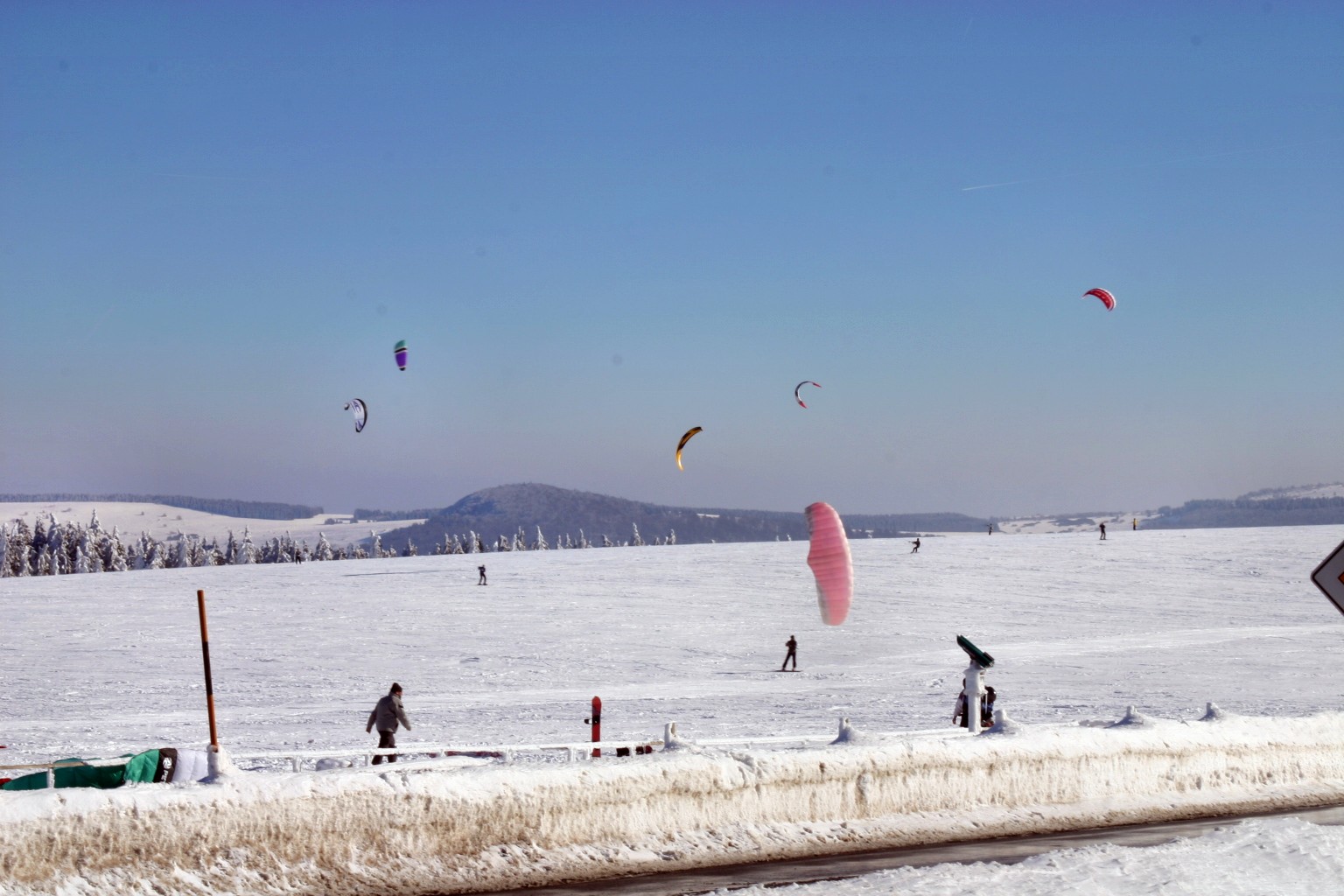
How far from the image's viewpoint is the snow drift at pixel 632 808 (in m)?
9.42

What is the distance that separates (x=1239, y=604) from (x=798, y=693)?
25168 millimetres

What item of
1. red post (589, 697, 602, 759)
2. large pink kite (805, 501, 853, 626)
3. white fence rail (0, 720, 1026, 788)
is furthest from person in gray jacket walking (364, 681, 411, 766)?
large pink kite (805, 501, 853, 626)

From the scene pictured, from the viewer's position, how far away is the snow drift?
942 centimetres

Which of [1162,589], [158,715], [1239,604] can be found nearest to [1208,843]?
[158,715]

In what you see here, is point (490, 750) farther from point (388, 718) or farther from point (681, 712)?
point (681, 712)

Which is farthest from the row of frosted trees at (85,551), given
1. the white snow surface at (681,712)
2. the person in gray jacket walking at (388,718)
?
the person in gray jacket walking at (388,718)

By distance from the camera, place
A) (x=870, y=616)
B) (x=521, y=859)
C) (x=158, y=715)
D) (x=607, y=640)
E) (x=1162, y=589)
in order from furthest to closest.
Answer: (x=1162, y=589) → (x=870, y=616) → (x=607, y=640) → (x=158, y=715) → (x=521, y=859)

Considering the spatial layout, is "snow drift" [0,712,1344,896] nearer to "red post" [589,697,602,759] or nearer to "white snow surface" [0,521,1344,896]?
"white snow surface" [0,521,1344,896]

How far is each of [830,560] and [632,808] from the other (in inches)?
197

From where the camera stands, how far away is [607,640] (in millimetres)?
36562

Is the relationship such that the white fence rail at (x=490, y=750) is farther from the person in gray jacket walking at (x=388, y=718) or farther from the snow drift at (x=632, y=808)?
the person in gray jacket walking at (x=388, y=718)

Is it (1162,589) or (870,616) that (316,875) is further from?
(1162,589)

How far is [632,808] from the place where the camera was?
1104 cm

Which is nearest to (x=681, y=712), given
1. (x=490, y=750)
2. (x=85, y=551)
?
(x=490, y=750)
